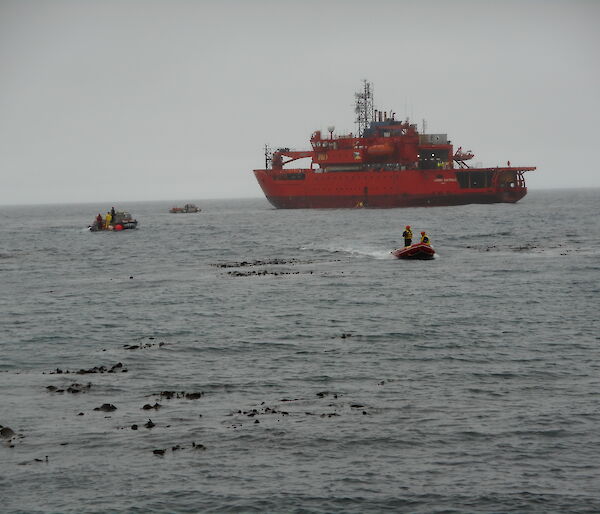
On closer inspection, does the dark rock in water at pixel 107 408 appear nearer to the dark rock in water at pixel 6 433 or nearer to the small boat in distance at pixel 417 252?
the dark rock in water at pixel 6 433

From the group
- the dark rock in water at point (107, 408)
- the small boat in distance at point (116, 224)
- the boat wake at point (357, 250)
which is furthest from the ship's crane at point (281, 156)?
the dark rock in water at point (107, 408)

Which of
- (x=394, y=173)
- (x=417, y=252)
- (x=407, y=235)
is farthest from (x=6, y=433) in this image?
(x=394, y=173)

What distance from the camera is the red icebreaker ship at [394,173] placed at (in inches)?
4990

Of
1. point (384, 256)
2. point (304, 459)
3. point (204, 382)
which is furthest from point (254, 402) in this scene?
point (384, 256)

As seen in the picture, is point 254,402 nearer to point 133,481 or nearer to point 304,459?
point 304,459

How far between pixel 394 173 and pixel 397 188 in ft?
8.52

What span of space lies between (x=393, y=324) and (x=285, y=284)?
1473cm

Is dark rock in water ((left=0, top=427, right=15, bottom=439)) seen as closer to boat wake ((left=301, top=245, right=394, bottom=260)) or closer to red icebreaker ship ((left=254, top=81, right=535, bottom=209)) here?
boat wake ((left=301, top=245, right=394, bottom=260))

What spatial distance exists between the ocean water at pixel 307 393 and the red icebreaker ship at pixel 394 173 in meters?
Answer: 76.9

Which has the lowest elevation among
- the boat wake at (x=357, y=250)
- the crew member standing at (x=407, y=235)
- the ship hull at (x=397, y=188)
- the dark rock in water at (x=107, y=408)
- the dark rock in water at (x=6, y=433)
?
the dark rock in water at (x=6, y=433)

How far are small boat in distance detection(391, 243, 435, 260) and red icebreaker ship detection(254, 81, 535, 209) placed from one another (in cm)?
6931

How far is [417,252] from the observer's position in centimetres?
5706

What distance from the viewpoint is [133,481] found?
17.2 m

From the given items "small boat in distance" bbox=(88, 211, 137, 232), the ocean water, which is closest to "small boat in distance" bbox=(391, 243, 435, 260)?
the ocean water
